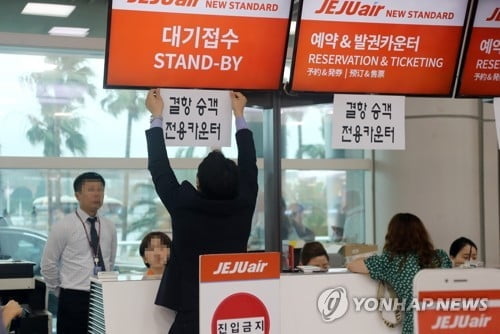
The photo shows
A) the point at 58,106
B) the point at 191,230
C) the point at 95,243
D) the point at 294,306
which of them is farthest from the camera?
the point at 58,106

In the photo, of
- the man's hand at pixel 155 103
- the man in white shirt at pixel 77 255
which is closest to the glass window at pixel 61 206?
the man in white shirt at pixel 77 255

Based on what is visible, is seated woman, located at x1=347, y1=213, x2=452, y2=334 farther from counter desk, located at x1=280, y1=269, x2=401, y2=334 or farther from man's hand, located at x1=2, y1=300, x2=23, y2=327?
man's hand, located at x1=2, y1=300, x2=23, y2=327

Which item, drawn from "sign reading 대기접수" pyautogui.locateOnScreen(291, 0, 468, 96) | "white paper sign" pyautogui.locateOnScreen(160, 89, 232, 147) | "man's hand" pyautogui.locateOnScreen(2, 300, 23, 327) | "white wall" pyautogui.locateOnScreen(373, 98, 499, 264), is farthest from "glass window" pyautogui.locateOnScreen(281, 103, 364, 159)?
"man's hand" pyautogui.locateOnScreen(2, 300, 23, 327)

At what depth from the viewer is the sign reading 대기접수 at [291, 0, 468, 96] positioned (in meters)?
4.57

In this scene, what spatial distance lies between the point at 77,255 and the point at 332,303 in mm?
2134

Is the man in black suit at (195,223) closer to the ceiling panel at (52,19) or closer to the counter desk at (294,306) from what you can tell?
the counter desk at (294,306)

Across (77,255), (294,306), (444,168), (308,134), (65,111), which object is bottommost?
(294,306)

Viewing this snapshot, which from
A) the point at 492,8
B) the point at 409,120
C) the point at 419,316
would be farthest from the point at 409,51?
the point at 409,120

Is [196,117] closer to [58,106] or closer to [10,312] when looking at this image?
[10,312]

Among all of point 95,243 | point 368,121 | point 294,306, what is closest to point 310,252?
point 95,243

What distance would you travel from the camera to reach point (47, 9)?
26.0 ft

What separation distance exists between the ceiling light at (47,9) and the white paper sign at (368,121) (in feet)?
13.8

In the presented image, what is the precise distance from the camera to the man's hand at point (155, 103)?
4.11 metres

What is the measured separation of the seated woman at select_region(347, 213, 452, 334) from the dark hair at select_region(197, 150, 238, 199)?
35.2 inches
